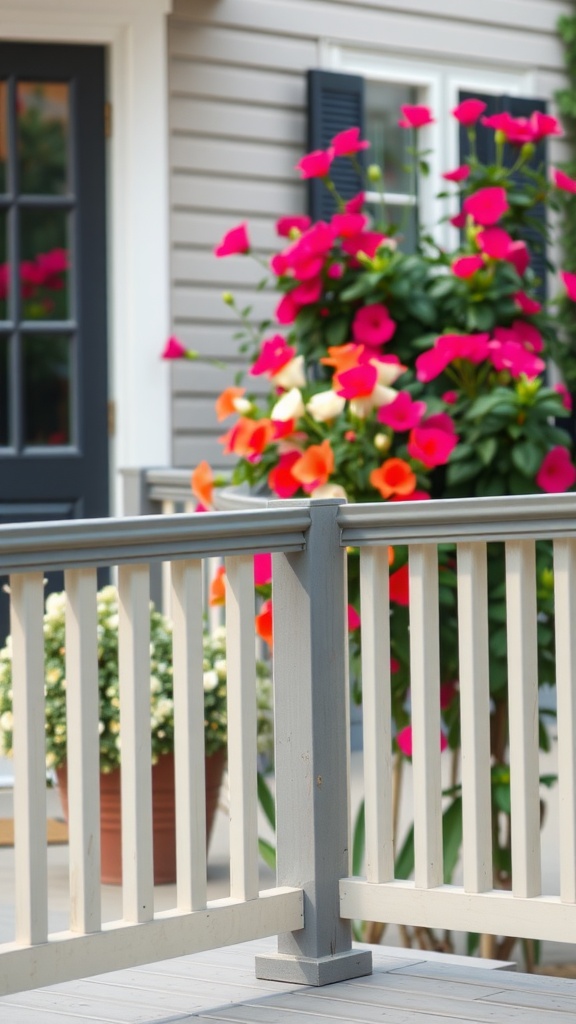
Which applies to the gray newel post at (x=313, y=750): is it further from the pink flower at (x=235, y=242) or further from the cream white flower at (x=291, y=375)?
the pink flower at (x=235, y=242)

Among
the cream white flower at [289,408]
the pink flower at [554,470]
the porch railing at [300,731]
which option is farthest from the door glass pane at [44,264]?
the porch railing at [300,731]

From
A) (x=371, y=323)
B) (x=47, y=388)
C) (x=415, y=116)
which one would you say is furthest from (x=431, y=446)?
(x=47, y=388)

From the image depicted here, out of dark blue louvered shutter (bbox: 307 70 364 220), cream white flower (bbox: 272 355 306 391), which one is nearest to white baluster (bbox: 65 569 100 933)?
cream white flower (bbox: 272 355 306 391)

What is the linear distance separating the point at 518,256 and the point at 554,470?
1.94ft

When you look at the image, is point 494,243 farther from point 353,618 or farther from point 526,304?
point 353,618

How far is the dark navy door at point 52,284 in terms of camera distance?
19.2ft

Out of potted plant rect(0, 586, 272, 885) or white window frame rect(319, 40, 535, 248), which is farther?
white window frame rect(319, 40, 535, 248)

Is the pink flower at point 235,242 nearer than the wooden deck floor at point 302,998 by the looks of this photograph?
No

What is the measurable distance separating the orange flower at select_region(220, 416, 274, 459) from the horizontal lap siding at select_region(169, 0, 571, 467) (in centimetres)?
201

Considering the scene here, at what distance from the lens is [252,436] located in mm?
4090

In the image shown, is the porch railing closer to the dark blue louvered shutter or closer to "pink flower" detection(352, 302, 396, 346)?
"pink flower" detection(352, 302, 396, 346)

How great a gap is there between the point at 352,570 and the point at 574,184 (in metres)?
1.11

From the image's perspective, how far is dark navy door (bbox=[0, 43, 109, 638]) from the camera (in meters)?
5.86

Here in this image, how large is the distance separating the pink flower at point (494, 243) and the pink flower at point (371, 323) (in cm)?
29
